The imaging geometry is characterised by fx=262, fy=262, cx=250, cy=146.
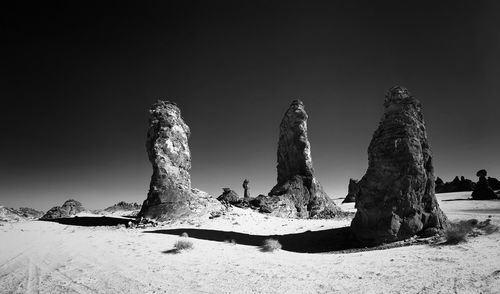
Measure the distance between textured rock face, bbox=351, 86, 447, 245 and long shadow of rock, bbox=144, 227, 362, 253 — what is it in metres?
0.89

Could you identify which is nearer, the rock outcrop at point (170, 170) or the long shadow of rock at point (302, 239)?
the long shadow of rock at point (302, 239)

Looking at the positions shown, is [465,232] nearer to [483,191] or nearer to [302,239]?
[302,239]

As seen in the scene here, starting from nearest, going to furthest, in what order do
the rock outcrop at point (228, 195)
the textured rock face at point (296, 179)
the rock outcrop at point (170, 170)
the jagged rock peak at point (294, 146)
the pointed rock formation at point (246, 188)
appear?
1. the rock outcrop at point (170, 170)
2. the textured rock face at point (296, 179)
3. the rock outcrop at point (228, 195)
4. the jagged rock peak at point (294, 146)
5. the pointed rock formation at point (246, 188)

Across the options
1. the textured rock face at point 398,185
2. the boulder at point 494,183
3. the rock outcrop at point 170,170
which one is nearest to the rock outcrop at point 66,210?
the rock outcrop at point 170,170

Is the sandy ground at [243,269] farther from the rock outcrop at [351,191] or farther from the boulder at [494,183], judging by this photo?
the rock outcrop at [351,191]

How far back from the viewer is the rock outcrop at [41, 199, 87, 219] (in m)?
28.9

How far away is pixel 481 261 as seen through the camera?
21.5 ft

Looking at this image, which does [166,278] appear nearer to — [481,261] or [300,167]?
[481,261]

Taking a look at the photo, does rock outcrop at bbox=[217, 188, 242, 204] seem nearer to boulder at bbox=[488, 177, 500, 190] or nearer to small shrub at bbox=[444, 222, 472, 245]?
small shrub at bbox=[444, 222, 472, 245]

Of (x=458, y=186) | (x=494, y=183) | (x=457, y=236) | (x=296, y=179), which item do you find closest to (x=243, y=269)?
(x=457, y=236)

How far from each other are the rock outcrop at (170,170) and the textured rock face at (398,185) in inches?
488

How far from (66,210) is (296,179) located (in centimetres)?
2742

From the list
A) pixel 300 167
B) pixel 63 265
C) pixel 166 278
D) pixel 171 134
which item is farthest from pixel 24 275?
pixel 300 167

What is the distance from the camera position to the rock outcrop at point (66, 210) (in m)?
28.9
